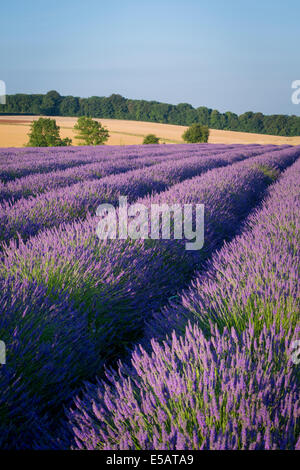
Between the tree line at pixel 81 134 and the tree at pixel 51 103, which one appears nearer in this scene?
the tree line at pixel 81 134

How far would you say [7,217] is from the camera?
9.27 ft

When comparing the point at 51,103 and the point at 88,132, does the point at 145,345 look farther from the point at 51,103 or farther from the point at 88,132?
the point at 51,103

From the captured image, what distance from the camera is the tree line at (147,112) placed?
6619cm

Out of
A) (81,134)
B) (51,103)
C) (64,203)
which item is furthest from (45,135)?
(51,103)

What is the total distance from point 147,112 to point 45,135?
163 feet

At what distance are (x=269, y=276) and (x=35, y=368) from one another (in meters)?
1.17

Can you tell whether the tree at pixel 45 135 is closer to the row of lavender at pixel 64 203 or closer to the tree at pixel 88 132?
the tree at pixel 88 132

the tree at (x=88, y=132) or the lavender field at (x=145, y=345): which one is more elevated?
the tree at (x=88, y=132)

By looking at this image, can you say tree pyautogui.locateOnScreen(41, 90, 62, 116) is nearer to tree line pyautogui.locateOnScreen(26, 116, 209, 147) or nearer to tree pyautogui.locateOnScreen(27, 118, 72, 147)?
tree line pyautogui.locateOnScreen(26, 116, 209, 147)

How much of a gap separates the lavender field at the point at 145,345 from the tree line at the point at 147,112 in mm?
72237

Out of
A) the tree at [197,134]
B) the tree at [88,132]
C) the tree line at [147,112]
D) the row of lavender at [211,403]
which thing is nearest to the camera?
the row of lavender at [211,403]

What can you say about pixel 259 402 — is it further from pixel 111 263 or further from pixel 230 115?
pixel 230 115

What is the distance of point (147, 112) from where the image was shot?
7625 cm

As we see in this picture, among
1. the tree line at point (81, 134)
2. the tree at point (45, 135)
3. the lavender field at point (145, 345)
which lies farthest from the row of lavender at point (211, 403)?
the tree at point (45, 135)
